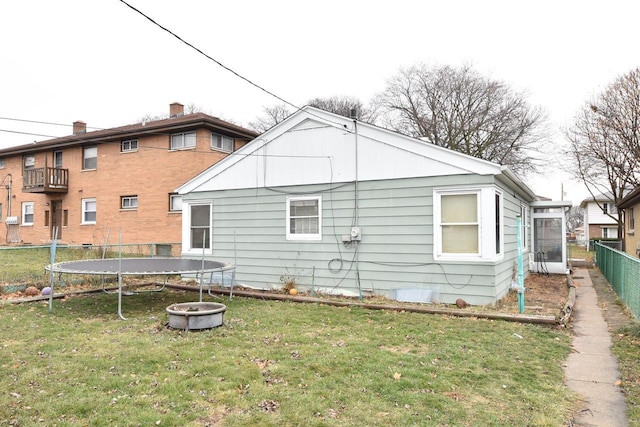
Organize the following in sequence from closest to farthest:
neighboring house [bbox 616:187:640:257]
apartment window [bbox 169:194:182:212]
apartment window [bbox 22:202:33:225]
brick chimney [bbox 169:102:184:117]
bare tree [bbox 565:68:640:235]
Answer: neighboring house [bbox 616:187:640:257] < apartment window [bbox 169:194:182:212] < bare tree [bbox 565:68:640:235] < brick chimney [bbox 169:102:184:117] < apartment window [bbox 22:202:33:225]

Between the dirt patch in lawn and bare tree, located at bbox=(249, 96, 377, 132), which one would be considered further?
bare tree, located at bbox=(249, 96, 377, 132)

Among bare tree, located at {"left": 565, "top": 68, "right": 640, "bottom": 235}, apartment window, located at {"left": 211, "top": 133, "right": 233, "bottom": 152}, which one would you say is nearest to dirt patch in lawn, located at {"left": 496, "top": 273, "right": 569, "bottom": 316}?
bare tree, located at {"left": 565, "top": 68, "right": 640, "bottom": 235}

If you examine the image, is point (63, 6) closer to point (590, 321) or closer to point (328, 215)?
point (328, 215)

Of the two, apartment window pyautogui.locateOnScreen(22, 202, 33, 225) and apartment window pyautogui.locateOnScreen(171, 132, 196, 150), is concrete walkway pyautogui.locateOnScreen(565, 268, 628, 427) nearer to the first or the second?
apartment window pyautogui.locateOnScreen(171, 132, 196, 150)

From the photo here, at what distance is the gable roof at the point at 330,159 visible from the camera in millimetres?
8414

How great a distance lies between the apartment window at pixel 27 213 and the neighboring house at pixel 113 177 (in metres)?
0.06

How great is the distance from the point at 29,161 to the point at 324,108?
2183 cm

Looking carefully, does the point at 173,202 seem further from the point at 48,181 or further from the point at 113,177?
the point at 48,181

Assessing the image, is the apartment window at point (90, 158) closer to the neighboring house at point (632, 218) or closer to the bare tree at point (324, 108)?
the bare tree at point (324, 108)

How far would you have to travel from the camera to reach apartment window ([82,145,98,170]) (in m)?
20.9

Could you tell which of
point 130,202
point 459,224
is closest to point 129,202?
point 130,202

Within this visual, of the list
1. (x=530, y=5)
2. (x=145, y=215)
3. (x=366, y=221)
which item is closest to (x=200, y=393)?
(x=366, y=221)

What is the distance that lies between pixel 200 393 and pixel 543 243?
535 inches

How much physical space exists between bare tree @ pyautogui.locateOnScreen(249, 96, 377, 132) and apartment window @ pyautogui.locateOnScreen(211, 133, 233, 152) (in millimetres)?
16236
